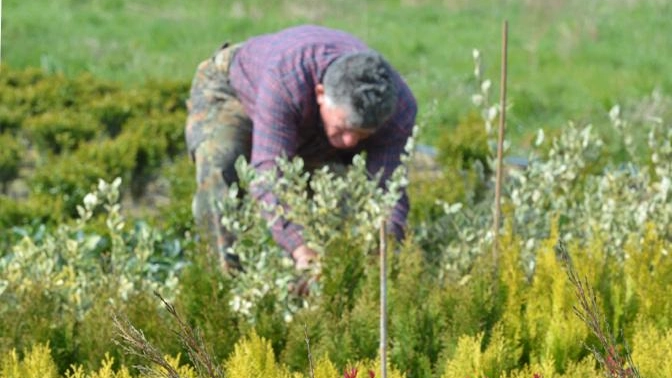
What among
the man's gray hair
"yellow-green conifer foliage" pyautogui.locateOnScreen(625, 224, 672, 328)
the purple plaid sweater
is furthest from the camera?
the purple plaid sweater

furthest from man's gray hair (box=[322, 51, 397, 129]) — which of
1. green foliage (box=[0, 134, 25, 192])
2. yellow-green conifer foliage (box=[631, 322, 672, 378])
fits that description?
green foliage (box=[0, 134, 25, 192])

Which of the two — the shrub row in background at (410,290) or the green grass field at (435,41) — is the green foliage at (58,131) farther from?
the shrub row in background at (410,290)

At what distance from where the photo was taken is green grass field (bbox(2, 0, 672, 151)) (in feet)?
30.8

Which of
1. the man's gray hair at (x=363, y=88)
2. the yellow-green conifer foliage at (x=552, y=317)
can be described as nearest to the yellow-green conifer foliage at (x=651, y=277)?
the yellow-green conifer foliage at (x=552, y=317)

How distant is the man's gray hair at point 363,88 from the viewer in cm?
401

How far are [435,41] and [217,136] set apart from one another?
723cm

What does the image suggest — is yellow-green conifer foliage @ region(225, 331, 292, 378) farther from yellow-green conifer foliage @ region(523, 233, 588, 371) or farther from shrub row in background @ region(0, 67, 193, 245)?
shrub row in background @ region(0, 67, 193, 245)

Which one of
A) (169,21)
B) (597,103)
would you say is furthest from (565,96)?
(169,21)

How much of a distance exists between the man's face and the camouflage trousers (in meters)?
0.55

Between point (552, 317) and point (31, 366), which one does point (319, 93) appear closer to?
point (552, 317)

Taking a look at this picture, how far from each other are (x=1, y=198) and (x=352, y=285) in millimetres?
3004

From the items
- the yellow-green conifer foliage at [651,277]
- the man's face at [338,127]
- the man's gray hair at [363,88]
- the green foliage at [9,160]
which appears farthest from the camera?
the green foliage at [9,160]

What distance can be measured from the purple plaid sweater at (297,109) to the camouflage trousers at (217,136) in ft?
0.48

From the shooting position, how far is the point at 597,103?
30.0ft
